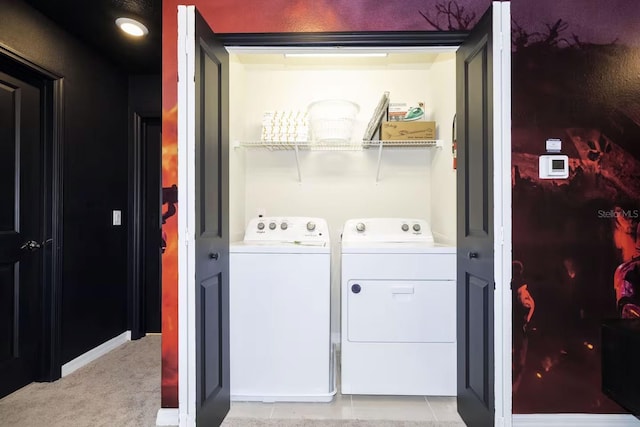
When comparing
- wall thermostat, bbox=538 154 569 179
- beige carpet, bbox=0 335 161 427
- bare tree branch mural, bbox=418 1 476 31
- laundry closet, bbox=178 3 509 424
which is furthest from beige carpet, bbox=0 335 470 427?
bare tree branch mural, bbox=418 1 476 31

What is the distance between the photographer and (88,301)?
2.71 m

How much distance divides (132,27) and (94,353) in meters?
2.37

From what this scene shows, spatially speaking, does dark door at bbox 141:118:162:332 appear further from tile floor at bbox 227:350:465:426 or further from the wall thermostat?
the wall thermostat

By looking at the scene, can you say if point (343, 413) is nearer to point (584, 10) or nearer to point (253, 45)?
point (253, 45)

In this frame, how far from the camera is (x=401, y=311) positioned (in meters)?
2.09

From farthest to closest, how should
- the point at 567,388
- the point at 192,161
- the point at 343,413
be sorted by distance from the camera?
the point at 343,413
the point at 567,388
the point at 192,161

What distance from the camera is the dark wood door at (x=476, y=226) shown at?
1501 millimetres

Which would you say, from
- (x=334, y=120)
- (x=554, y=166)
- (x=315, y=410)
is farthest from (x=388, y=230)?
(x=315, y=410)

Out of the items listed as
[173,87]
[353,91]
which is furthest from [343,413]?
[353,91]

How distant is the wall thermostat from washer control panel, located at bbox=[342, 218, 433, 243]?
81 cm

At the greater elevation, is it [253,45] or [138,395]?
[253,45]

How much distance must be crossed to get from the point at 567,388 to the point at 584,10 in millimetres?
1934

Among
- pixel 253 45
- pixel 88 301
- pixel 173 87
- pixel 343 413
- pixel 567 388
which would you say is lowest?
pixel 343 413

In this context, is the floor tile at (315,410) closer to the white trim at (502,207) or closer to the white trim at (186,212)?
the white trim at (186,212)
